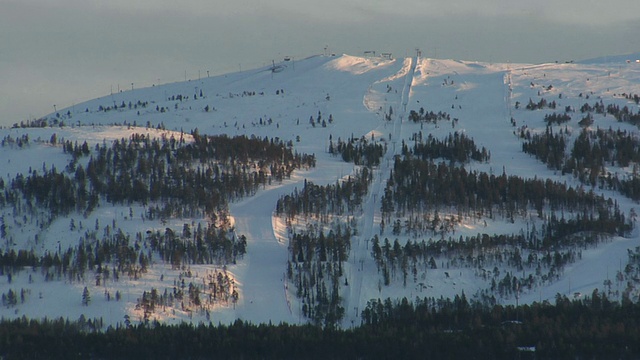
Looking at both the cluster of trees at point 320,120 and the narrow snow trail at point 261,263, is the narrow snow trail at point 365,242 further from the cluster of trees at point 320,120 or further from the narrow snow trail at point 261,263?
the cluster of trees at point 320,120

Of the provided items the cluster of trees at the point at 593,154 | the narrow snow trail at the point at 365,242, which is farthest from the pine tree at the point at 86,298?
the cluster of trees at the point at 593,154

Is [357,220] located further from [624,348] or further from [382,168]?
[624,348]

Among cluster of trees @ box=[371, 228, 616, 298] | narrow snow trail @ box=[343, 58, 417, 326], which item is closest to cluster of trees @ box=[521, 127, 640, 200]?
cluster of trees @ box=[371, 228, 616, 298]

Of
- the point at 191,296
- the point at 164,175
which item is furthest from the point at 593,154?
the point at 191,296

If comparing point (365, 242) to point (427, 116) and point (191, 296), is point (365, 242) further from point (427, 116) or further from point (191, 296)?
point (427, 116)

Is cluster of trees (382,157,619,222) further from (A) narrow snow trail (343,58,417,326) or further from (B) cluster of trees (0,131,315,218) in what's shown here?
(B) cluster of trees (0,131,315,218)

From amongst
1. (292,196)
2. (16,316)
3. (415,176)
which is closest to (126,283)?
(16,316)
